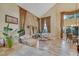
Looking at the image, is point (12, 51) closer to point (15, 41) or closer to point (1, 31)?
point (15, 41)

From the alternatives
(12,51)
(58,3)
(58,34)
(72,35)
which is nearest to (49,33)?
(58,34)

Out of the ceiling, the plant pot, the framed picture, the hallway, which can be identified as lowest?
the hallway

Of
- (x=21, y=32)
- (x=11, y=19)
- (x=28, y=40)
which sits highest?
(x=11, y=19)

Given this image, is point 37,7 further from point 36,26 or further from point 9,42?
point 9,42

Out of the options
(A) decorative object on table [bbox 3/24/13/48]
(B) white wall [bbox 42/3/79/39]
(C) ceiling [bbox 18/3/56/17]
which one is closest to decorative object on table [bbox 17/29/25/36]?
→ (A) decorative object on table [bbox 3/24/13/48]

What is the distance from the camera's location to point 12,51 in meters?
2.14

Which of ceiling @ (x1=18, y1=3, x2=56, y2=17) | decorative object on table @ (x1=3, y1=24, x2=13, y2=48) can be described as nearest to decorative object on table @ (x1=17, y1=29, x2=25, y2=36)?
decorative object on table @ (x1=3, y1=24, x2=13, y2=48)

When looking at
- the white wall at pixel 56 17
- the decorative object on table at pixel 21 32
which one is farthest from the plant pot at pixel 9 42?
the white wall at pixel 56 17

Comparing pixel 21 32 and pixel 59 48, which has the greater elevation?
pixel 21 32

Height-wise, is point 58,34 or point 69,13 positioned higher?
point 69,13

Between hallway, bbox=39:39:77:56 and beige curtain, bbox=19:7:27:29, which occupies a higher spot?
beige curtain, bbox=19:7:27:29

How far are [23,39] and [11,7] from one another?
0.54 metres

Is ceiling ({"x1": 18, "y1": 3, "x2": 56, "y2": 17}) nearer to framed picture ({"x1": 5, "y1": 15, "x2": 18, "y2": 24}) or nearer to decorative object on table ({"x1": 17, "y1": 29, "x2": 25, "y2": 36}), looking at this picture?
framed picture ({"x1": 5, "y1": 15, "x2": 18, "y2": 24})

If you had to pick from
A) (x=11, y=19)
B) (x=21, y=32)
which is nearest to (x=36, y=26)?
(x=21, y=32)
